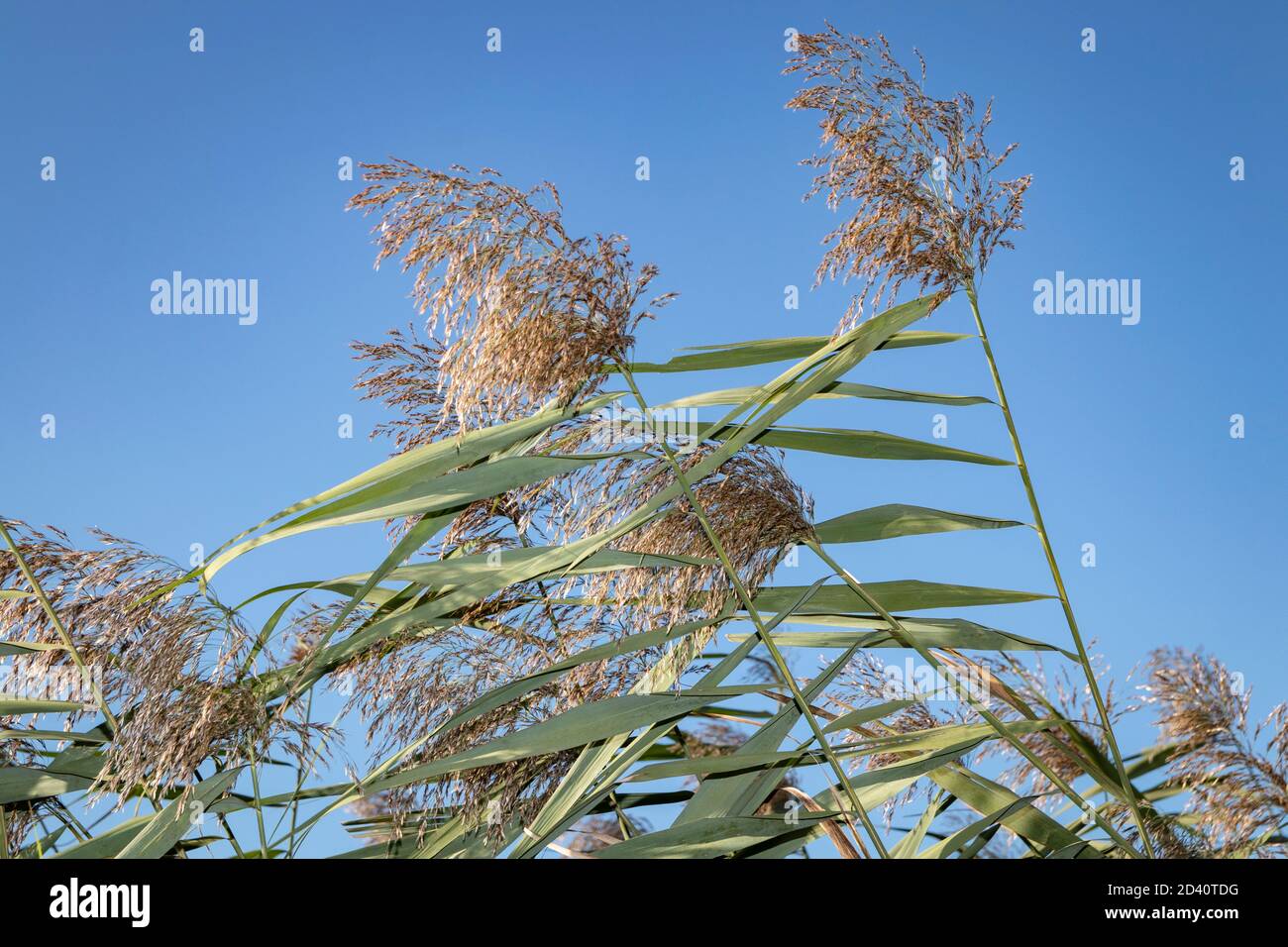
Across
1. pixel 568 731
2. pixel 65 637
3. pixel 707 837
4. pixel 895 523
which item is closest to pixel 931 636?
pixel 895 523

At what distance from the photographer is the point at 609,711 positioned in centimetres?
139

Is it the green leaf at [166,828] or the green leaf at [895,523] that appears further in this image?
the green leaf at [895,523]

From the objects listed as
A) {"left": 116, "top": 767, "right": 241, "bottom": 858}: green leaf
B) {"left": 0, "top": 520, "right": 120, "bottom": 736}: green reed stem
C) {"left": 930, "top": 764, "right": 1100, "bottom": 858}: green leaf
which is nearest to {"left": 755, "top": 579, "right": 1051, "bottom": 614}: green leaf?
{"left": 930, "top": 764, "right": 1100, "bottom": 858}: green leaf

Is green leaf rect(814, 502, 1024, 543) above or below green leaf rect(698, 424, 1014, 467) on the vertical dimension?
below

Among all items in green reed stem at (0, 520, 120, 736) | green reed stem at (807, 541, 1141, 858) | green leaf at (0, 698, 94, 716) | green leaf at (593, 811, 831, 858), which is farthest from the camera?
green leaf at (0, 698, 94, 716)

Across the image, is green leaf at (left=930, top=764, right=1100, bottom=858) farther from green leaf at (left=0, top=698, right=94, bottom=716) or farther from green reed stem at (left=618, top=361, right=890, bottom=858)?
green leaf at (left=0, top=698, right=94, bottom=716)

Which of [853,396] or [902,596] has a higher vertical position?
[853,396]

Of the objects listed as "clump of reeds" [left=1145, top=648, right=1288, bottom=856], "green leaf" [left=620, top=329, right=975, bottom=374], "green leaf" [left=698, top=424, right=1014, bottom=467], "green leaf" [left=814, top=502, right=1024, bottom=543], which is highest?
Result: "green leaf" [left=620, top=329, right=975, bottom=374]

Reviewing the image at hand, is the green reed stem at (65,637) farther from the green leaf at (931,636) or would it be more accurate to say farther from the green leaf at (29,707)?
the green leaf at (931,636)

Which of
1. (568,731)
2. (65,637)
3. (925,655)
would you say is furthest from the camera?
(65,637)

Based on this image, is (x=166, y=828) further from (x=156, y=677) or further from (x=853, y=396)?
(x=853, y=396)

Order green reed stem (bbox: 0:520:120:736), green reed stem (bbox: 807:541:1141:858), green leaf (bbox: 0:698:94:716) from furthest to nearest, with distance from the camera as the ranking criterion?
green leaf (bbox: 0:698:94:716) < green reed stem (bbox: 0:520:120:736) < green reed stem (bbox: 807:541:1141:858)

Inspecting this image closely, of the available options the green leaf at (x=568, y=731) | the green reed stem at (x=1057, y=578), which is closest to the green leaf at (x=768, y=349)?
the green reed stem at (x=1057, y=578)
